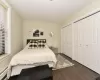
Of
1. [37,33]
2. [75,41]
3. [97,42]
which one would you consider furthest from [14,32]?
[97,42]

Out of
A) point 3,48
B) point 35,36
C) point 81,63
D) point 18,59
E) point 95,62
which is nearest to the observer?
point 18,59

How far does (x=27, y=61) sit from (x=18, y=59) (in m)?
0.26

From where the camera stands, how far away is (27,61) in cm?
225

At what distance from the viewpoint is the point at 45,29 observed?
5.22m

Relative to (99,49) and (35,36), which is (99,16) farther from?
(35,36)

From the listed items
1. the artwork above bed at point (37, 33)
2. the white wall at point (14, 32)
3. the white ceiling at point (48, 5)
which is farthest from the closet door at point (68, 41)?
the white wall at point (14, 32)

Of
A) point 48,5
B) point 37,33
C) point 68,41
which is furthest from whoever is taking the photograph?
point 37,33

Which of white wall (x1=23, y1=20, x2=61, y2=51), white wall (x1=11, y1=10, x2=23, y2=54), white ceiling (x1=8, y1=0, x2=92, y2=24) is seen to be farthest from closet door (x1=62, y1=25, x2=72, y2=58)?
white wall (x1=11, y1=10, x2=23, y2=54)

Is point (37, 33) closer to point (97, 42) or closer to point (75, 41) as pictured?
point (75, 41)

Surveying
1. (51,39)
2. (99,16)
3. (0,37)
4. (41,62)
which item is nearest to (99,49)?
(99,16)

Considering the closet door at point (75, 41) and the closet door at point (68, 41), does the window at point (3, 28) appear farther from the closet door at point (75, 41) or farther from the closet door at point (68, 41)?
the closet door at point (68, 41)

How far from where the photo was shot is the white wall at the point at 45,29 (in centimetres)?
492

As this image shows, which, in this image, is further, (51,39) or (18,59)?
(51,39)

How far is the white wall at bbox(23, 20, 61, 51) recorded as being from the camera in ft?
16.1
